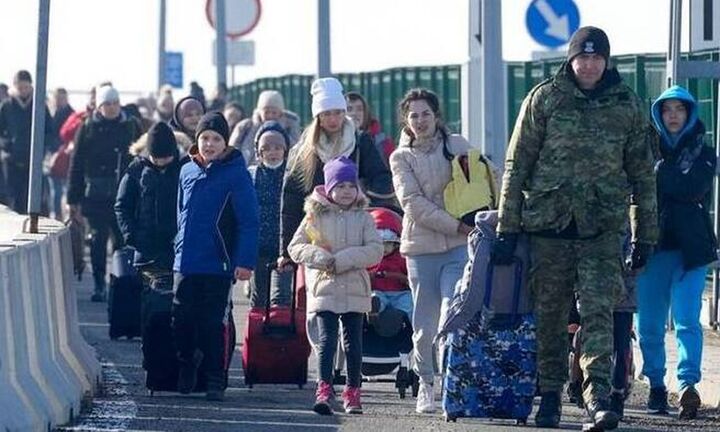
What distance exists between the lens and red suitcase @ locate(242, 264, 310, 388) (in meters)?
16.6

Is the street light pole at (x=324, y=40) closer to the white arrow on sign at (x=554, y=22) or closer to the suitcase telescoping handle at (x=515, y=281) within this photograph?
the white arrow on sign at (x=554, y=22)

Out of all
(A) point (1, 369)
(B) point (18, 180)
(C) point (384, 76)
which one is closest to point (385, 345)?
(A) point (1, 369)

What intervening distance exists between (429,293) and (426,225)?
39 cm

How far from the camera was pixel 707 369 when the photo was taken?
684 inches

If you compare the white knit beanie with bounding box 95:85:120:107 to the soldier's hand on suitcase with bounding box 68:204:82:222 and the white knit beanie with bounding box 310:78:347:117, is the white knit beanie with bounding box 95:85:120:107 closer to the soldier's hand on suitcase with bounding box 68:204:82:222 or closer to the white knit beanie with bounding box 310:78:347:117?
the soldier's hand on suitcase with bounding box 68:204:82:222

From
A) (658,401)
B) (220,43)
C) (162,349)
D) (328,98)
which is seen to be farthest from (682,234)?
(220,43)

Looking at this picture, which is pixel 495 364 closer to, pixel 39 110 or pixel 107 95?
pixel 39 110

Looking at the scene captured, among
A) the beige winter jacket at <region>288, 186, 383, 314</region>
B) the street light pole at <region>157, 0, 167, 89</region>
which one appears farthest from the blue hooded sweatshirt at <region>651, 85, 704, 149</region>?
the street light pole at <region>157, 0, 167, 89</region>

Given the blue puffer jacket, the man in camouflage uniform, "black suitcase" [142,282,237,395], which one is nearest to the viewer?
the man in camouflage uniform

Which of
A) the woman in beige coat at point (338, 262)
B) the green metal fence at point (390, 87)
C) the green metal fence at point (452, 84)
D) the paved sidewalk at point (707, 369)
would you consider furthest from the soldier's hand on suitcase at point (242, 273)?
the green metal fence at point (390, 87)

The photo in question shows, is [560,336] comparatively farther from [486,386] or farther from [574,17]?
[574,17]

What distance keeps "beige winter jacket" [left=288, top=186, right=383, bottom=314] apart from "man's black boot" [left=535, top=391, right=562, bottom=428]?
132 cm

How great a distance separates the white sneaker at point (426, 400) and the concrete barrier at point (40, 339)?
186 centimetres

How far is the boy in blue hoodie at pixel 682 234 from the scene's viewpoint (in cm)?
1563
